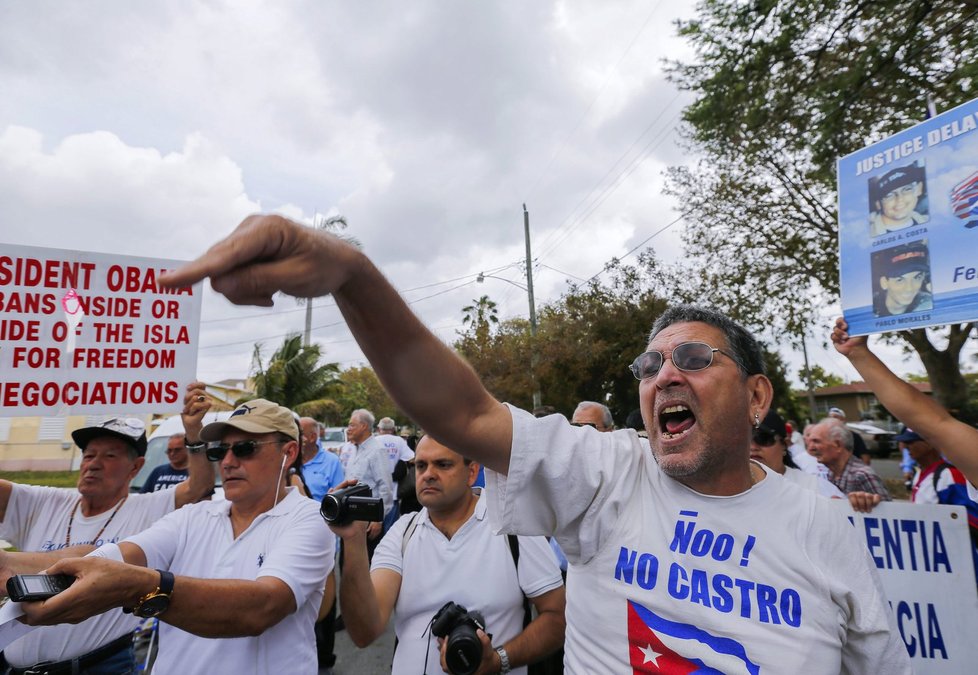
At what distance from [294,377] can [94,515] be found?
19.9 metres

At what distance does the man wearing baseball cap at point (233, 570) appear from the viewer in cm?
154

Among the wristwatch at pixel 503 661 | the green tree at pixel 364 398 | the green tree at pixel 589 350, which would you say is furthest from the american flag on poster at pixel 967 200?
the green tree at pixel 364 398

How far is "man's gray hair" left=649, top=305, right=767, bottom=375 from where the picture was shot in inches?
67.9

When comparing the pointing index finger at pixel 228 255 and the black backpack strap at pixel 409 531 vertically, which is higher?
the pointing index finger at pixel 228 255

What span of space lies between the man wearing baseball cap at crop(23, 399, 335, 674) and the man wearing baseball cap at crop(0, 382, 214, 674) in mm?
503

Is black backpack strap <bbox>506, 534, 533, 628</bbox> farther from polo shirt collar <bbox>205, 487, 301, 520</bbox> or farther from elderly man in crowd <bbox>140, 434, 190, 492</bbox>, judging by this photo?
elderly man in crowd <bbox>140, 434, 190, 492</bbox>

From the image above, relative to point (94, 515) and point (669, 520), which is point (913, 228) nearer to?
point (669, 520)

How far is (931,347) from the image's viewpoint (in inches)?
414

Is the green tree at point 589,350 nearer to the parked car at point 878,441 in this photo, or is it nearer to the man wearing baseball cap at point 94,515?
the parked car at point 878,441

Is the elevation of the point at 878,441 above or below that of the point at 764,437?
below

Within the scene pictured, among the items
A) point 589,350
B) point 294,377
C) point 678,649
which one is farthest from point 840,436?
point 294,377

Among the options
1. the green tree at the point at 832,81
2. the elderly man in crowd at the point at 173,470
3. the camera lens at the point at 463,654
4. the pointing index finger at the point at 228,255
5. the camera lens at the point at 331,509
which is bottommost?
the camera lens at the point at 463,654

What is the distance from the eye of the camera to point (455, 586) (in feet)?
7.84

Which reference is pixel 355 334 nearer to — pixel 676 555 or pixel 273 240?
pixel 273 240
